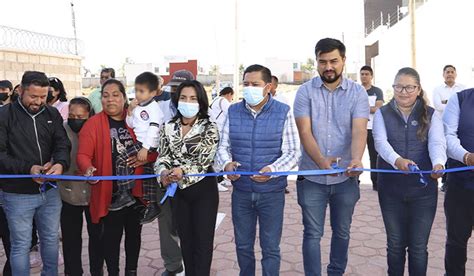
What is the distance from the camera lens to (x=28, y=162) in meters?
3.01

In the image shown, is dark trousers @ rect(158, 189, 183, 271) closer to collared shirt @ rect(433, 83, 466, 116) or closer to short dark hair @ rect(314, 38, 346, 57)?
short dark hair @ rect(314, 38, 346, 57)

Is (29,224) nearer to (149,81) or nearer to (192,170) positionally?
(192,170)

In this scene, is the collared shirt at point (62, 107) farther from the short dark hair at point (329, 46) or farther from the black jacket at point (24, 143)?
the short dark hair at point (329, 46)

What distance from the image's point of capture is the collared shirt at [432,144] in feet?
9.31

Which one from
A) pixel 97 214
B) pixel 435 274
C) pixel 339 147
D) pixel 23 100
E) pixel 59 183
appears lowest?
pixel 435 274

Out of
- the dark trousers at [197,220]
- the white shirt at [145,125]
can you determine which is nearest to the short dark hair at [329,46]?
the dark trousers at [197,220]

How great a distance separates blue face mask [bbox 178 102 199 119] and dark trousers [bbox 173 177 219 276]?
19.1 inches

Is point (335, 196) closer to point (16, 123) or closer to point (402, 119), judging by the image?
point (402, 119)

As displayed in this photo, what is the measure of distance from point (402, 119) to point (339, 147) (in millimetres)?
483

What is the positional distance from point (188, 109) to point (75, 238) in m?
1.43

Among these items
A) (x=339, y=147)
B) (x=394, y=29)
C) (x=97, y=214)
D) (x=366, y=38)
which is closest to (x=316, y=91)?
(x=339, y=147)

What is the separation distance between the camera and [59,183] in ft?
10.9

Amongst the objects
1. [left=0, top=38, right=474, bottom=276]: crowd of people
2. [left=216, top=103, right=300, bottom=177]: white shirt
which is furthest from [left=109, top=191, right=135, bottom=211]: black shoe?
[left=216, top=103, right=300, bottom=177]: white shirt

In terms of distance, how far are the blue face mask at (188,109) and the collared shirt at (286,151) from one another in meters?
0.27
